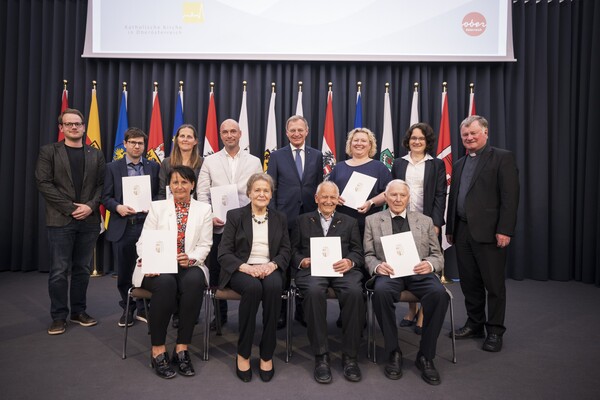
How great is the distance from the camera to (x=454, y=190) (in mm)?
3422

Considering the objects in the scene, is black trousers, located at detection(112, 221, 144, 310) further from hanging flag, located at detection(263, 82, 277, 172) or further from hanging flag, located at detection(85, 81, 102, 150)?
hanging flag, located at detection(85, 81, 102, 150)

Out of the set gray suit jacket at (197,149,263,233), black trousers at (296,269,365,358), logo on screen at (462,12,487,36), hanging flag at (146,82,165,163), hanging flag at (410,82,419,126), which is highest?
logo on screen at (462,12,487,36)

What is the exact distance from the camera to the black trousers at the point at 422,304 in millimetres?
2711

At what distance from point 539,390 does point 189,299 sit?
2298 millimetres

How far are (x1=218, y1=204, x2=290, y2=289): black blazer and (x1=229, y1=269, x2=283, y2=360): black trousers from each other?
0.43ft

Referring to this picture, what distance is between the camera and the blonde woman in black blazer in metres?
2.67

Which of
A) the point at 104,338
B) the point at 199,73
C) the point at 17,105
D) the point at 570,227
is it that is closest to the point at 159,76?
the point at 199,73

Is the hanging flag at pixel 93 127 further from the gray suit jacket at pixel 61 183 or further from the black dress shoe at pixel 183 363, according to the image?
the black dress shoe at pixel 183 363

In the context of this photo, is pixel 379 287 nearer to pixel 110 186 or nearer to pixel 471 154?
pixel 471 154

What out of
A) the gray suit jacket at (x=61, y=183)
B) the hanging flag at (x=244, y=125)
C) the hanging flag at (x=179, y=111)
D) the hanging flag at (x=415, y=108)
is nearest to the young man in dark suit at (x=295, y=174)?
the gray suit jacket at (x=61, y=183)

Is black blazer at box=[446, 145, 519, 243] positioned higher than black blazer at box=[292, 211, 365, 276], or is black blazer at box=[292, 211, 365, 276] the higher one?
black blazer at box=[446, 145, 519, 243]

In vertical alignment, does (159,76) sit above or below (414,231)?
above

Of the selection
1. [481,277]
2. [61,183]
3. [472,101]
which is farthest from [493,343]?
[61,183]

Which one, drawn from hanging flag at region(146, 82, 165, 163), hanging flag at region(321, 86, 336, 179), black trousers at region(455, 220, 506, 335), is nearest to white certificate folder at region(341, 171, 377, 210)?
black trousers at region(455, 220, 506, 335)
